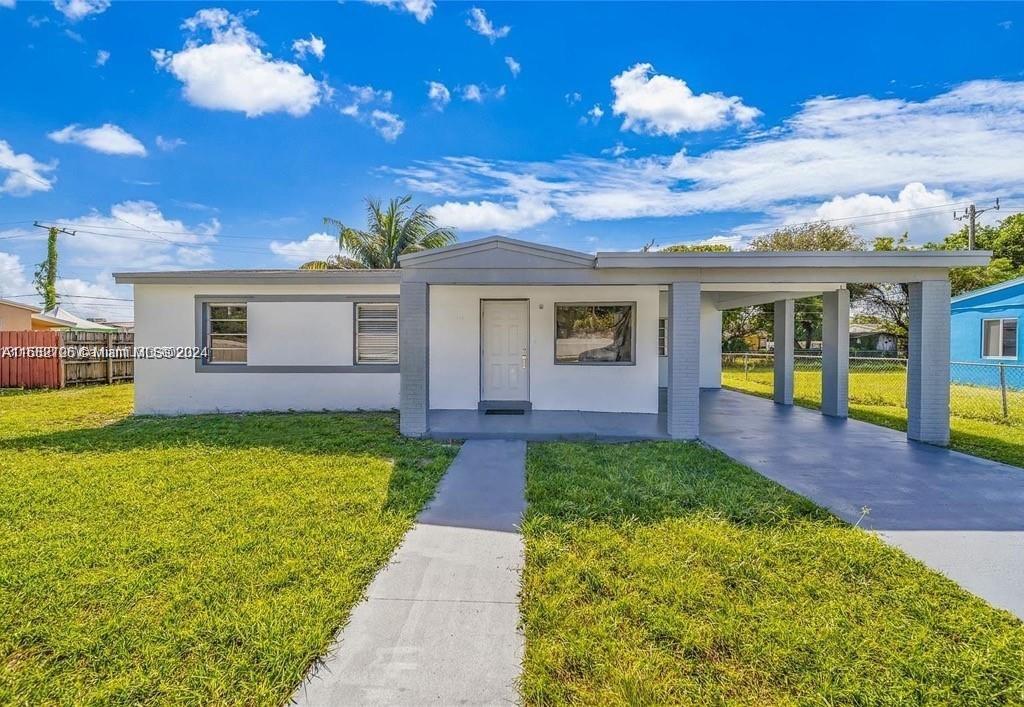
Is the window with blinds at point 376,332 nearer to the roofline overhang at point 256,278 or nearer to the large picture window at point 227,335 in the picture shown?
the roofline overhang at point 256,278

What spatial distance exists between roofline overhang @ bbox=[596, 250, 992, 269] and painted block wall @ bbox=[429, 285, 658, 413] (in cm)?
187

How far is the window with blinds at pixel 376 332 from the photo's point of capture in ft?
31.8

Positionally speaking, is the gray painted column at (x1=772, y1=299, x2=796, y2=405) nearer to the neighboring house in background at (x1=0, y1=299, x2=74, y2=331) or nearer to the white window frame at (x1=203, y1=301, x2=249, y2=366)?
the white window frame at (x1=203, y1=301, x2=249, y2=366)

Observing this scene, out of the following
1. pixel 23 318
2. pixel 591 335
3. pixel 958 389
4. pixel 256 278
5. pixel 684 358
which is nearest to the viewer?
pixel 684 358

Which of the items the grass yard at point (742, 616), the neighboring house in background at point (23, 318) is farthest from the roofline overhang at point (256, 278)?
the neighboring house in background at point (23, 318)

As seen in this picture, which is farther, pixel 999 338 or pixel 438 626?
pixel 999 338

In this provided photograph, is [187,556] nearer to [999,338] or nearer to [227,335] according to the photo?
[227,335]

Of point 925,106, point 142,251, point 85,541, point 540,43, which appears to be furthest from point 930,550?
point 142,251

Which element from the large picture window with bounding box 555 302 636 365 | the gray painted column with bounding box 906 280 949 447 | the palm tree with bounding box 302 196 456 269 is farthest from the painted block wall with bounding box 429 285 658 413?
the palm tree with bounding box 302 196 456 269

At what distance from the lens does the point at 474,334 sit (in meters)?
9.04

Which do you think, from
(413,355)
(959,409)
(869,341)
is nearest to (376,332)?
(413,355)

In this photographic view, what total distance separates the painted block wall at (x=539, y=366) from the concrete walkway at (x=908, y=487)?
4.69 ft

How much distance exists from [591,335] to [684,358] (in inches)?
89.7

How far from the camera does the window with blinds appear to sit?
9688 millimetres
